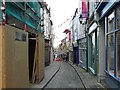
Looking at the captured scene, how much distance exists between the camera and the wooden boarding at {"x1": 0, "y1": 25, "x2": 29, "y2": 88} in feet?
30.0

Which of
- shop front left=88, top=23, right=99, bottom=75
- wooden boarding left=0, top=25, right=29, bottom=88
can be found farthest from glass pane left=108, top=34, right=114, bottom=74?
shop front left=88, top=23, right=99, bottom=75

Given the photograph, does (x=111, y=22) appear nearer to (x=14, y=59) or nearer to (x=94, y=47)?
(x=14, y=59)

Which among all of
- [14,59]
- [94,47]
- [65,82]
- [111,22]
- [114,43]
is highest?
[111,22]

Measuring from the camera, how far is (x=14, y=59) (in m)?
10.5

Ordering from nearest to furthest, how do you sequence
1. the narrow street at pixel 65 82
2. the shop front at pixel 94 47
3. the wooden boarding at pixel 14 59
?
the wooden boarding at pixel 14 59
the narrow street at pixel 65 82
the shop front at pixel 94 47

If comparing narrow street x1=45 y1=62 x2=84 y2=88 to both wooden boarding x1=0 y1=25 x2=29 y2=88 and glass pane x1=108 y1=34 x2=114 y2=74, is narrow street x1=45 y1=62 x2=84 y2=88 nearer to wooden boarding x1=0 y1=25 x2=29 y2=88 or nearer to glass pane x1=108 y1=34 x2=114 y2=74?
glass pane x1=108 y1=34 x2=114 y2=74

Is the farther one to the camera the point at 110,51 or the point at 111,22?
the point at 110,51

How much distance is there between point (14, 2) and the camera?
40.0 feet

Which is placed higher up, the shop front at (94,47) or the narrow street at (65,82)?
the shop front at (94,47)

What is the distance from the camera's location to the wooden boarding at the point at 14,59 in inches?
360

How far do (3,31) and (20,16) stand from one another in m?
4.78

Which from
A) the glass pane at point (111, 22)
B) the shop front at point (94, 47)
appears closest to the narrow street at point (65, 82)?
the shop front at point (94, 47)

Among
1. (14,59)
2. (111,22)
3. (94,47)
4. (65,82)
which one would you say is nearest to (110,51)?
(111,22)

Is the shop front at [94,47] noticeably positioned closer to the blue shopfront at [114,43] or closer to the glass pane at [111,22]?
the glass pane at [111,22]
